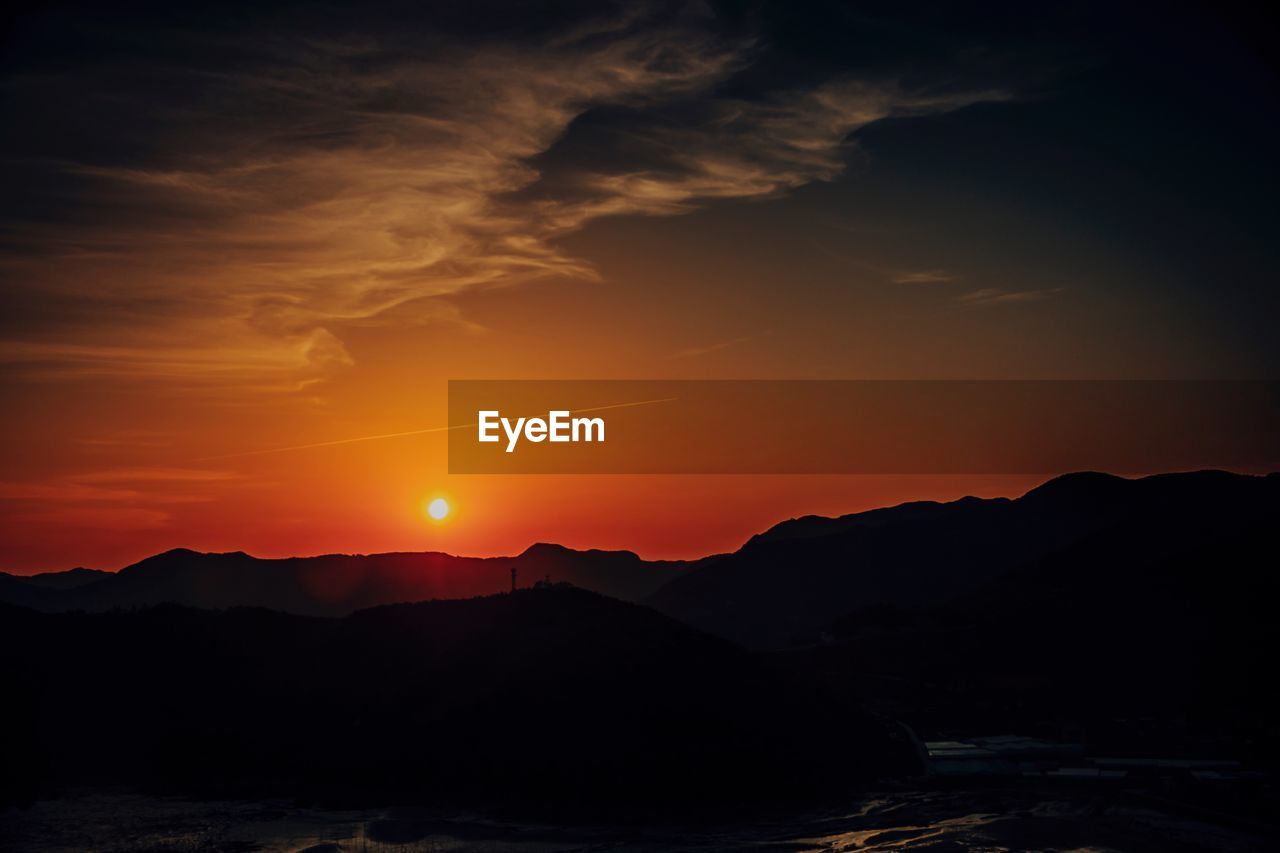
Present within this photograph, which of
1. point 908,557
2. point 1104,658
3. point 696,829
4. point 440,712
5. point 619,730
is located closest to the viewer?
point 696,829

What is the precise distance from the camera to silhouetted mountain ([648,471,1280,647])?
4973 inches

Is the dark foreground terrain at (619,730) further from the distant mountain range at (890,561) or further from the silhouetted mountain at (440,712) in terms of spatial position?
the distant mountain range at (890,561)

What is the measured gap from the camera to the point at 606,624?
46.7 m

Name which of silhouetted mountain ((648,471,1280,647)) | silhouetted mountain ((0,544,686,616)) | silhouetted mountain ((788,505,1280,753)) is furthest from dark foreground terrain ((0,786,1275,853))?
silhouetted mountain ((0,544,686,616))

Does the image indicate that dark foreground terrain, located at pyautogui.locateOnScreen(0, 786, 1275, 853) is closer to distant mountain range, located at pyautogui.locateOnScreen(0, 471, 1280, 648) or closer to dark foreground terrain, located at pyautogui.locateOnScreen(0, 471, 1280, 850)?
dark foreground terrain, located at pyautogui.locateOnScreen(0, 471, 1280, 850)

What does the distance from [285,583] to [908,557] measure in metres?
114

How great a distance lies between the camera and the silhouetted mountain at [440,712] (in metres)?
38.3

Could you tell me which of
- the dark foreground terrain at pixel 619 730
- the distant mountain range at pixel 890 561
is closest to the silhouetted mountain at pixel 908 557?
the distant mountain range at pixel 890 561

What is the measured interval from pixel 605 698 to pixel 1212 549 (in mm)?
57841

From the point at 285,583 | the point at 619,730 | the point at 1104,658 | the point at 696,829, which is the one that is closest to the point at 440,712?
the point at 619,730

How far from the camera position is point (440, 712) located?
42219 mm

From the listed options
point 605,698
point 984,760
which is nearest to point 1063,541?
point 984,760

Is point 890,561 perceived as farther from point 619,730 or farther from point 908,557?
point 619,730

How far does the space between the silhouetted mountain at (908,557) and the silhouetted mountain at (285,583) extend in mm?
35504
